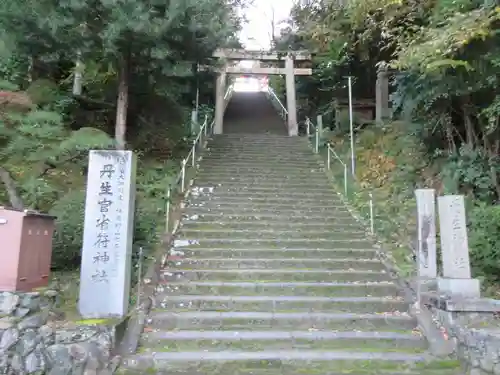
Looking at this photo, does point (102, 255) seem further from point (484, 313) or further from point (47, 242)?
point (484, 313)

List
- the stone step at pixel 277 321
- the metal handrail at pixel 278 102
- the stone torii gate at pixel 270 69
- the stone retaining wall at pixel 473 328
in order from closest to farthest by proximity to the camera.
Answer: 1. the stone retaining wall at pixel 473 328
2. the stone step at pixel 277 321
3. the stone torii gate at pixel 270 69
4. the metal handrail at pixel 278 102

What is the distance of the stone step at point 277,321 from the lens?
230 inches

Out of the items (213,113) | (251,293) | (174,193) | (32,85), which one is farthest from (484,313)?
(213,113)

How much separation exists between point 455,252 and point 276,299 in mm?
2374

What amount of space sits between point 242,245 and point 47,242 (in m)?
3.30

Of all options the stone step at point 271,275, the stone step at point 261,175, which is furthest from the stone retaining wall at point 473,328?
the stone step at point 261,175

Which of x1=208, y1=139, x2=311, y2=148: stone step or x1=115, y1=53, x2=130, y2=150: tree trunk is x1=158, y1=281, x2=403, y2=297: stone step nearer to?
x1=115, y1=53, x2=130, y2=150: tree trunk

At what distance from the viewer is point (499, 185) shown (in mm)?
8906

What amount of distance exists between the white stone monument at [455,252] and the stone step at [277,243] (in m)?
2.21

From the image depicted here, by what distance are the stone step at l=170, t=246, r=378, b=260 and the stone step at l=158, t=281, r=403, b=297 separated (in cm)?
94

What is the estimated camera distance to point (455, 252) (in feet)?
19.1

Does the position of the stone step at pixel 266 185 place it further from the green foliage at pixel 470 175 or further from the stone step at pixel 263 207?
the green foliage at pixel 470 175

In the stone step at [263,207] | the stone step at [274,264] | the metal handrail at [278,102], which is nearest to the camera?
the stone step at [274,264]

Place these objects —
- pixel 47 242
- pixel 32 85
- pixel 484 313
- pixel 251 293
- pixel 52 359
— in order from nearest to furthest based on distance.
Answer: pixel 52 359
pixel 484 313
pixel 47 242
pixel 251 293
pixel 32 85
